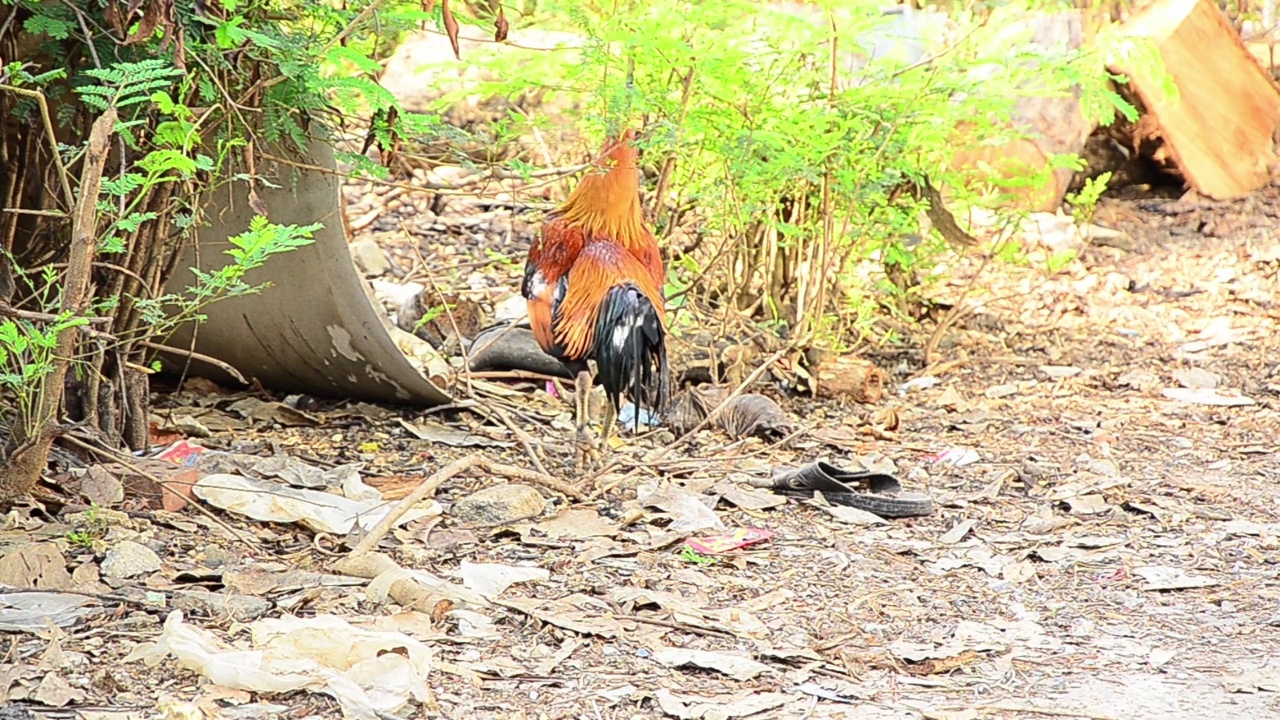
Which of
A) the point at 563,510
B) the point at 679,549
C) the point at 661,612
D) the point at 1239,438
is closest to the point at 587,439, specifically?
the point at 563,510

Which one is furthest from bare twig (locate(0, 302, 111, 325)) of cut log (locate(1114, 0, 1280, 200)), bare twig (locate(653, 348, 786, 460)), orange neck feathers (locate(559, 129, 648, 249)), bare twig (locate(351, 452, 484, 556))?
cut log (locate(1114, 0, 1280, 200))

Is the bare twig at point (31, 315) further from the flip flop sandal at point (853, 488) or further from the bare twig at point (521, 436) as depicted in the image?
Result: the flip flop sandal at point (853, 488)

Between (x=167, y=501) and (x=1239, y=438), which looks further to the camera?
(x=1239, y=438)

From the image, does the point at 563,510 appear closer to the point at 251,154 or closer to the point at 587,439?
the point at 587,439

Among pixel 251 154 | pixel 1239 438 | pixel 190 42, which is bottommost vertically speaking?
pixel 1239 438

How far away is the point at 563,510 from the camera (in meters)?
4.24

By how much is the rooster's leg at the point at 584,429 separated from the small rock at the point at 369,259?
8.79 feet

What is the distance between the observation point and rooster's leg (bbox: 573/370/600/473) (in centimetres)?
466

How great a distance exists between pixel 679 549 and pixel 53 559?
1.70 metres

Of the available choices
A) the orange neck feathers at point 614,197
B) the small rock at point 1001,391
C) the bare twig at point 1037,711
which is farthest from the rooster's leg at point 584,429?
the small rock at point 1001,391

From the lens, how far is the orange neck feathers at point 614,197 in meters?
4.84

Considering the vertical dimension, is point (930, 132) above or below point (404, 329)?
above

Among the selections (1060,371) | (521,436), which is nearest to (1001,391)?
(1060,371)

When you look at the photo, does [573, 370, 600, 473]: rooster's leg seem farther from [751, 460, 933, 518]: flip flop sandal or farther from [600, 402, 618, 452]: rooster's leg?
[751, 460, 933, 518]: flip flop sandal
